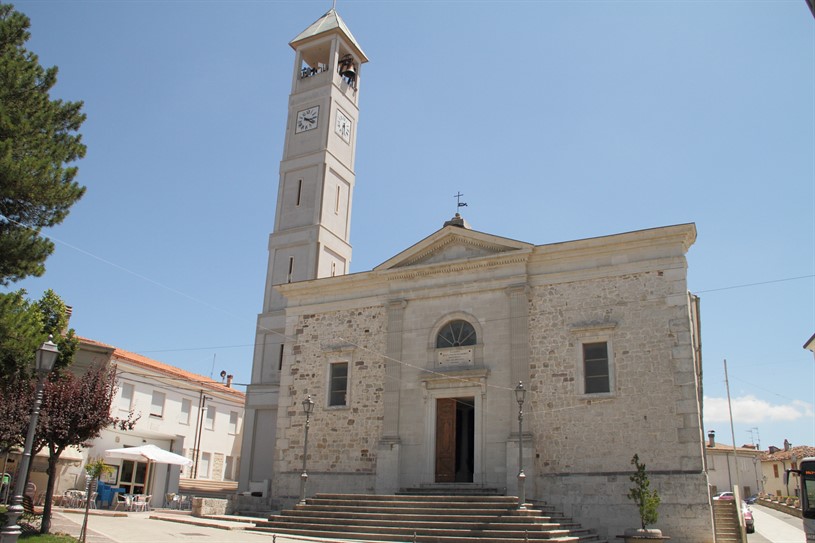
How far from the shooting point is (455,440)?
20.4 meters

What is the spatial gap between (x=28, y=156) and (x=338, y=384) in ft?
40.5

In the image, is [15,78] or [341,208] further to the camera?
[341,208]

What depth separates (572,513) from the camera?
697 inches

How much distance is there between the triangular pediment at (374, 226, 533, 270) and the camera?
68.5ft

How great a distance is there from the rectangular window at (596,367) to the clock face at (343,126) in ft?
53.7

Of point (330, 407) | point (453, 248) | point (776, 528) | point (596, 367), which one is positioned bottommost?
point (776, 528)

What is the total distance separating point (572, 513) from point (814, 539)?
18.3 feet

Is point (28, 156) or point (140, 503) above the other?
point (28, 156)

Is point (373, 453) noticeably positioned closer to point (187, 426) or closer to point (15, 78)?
point (15, 78)

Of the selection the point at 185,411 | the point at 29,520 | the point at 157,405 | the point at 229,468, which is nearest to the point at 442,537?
the point at 29,520

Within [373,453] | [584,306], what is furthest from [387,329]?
[584,306]

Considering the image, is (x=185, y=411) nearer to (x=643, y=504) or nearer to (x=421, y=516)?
(x=421, y=516)

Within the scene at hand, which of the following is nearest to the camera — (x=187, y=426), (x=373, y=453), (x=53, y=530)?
(x=53, y=530)

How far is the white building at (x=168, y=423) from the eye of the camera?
2898 centimetres
